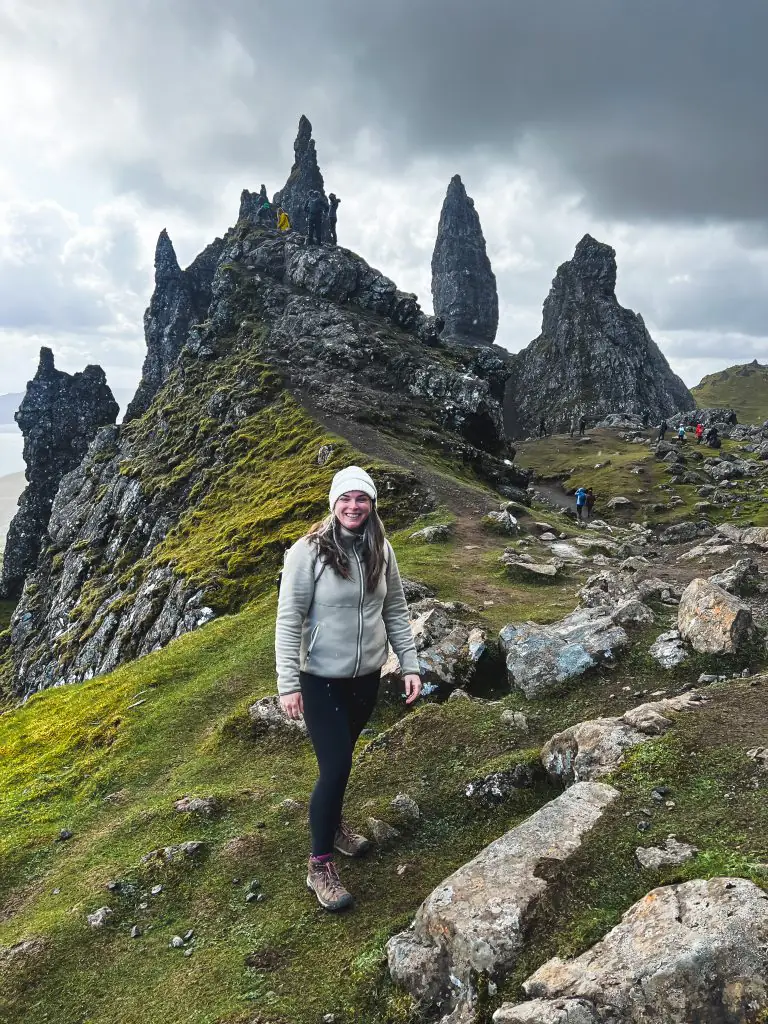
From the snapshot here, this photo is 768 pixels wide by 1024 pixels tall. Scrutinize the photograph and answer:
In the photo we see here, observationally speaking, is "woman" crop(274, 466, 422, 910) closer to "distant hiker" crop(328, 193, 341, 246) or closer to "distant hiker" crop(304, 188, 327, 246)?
"distant hiker" crop(304, 188, 327, 246)

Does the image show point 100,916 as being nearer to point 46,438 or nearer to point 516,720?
point 516,720

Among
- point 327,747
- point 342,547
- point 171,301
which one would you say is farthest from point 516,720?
point 171,301

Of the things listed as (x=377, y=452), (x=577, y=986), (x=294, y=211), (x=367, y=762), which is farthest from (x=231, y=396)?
(x=294, y=211)

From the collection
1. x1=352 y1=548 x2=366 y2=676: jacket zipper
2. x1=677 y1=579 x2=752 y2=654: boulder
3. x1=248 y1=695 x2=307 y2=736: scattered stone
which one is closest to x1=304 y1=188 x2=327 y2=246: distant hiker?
x1=248 y1=695 x2=307 y2=736: scattered stone

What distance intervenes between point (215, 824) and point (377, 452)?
3950cm

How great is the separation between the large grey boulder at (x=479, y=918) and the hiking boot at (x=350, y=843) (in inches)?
75.1

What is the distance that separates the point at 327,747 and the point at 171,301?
152800 mm

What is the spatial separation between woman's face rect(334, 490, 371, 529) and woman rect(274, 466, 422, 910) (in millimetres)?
12

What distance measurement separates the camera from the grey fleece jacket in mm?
7492

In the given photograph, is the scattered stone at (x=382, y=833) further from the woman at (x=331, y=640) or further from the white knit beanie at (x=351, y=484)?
the white knit beanie at (x=351, y=484)

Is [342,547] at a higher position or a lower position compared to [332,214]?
lower

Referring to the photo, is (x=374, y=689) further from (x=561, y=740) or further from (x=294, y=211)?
(x=294, y=211)

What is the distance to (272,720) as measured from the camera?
1356cm

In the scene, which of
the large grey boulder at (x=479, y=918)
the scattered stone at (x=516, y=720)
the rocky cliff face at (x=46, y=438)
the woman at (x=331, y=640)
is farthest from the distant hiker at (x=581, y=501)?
the rocky cliff face at (x=46, y=438)
